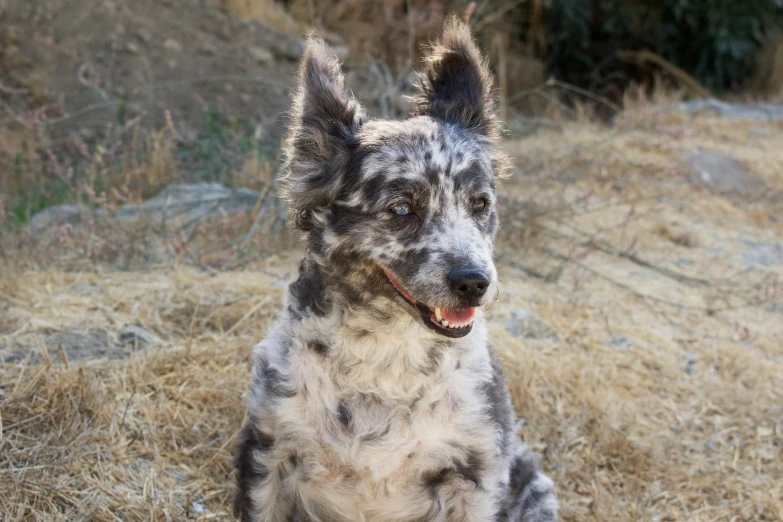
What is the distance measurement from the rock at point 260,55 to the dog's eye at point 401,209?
7.89 m

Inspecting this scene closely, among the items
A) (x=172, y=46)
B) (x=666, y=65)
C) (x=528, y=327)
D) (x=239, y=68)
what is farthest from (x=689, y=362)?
(x=666, y=65)

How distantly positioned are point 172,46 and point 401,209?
25.6 feet

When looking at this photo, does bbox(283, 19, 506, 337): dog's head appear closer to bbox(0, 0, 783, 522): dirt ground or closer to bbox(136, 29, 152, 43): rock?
bbox(0, 0, 783, 522): dirt ground

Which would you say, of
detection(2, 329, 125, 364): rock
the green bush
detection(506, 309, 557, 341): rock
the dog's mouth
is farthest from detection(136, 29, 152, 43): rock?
the dog's mouth

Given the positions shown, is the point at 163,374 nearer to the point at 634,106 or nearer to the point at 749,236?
the point at 749,236

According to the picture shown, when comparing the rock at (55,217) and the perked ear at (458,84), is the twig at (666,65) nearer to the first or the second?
the rock at (55,217)

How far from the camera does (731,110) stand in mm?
12055

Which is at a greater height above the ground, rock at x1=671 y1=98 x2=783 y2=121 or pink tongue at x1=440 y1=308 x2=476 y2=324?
pink tongue at x1=440 y1=308 x2=476 y2=324

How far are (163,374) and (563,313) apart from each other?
2.68m

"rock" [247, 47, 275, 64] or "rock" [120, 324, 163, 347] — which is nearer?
"rock" [120, 324, 163, 347]

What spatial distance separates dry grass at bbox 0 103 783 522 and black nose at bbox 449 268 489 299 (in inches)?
63.3

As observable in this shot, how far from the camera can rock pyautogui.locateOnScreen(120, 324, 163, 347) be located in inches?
183

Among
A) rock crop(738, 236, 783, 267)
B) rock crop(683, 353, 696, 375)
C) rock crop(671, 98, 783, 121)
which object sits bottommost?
rock crop(671, 98, 783, 121)

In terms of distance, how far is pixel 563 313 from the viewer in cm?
570
